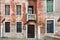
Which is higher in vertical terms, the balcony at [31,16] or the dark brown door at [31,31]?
the balcony at [31,16]

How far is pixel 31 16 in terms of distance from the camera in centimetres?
2594

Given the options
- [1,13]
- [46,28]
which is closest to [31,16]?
[46,28]

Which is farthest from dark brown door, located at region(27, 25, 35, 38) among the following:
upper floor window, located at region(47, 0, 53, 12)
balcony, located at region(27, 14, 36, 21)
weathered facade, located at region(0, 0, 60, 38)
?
upper floor window, located at region(47, 0, 53, 12)

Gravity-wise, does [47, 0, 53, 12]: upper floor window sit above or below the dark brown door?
above

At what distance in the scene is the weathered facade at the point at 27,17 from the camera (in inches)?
1013

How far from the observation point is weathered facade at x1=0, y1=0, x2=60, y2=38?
2573cm

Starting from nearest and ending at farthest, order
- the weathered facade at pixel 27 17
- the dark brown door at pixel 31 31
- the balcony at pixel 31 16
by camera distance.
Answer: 1. the weathered facade at pixel 27 17
2. the balcony at pixel 31 16
3. the dark brown door at pixel 31 31

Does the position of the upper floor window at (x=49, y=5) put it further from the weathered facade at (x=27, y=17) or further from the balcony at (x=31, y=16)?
the balcony at (x=31, y=16)

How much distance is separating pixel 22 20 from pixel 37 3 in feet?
11.1

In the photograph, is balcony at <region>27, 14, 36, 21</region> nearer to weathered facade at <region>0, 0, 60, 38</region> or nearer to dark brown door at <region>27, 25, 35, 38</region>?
weathered facade at <region>0, 0, 60, 38</region>

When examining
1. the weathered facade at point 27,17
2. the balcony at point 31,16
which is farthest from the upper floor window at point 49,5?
the balcony at point 31,16

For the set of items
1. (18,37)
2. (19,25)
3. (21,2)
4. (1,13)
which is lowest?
(18,37)

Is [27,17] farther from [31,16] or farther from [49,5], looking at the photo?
[49,5]

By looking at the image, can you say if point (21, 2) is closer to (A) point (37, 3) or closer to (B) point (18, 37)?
(A) point (37, 3)
